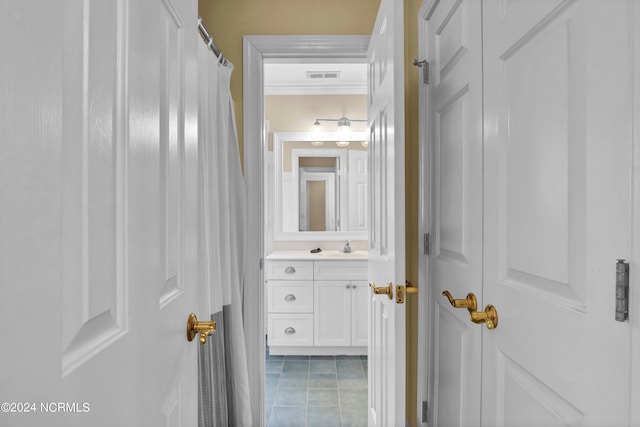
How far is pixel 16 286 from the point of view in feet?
1.09

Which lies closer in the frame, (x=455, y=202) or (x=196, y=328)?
(x=196, y=328)

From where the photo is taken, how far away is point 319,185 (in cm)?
380

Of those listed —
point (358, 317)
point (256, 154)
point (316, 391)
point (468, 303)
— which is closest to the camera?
point (468, 303)

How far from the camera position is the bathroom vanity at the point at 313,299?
3221 millimetres

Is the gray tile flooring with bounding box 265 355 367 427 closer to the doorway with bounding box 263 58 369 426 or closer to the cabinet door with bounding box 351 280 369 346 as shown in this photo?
the doorway with bounding box 263 58 369 426

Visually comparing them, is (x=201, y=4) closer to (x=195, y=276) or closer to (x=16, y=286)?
(x=195, y=276)

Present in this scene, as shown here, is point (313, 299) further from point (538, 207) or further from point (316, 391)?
point (538, 207)

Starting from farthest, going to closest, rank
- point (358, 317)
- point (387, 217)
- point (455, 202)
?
point (358, 317)
point (387, 217)
point (455, 202)

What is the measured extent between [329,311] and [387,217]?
2038 millimetres

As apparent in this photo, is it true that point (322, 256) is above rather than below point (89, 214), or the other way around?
below

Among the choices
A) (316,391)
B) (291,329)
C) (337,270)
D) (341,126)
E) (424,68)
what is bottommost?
(316,391)


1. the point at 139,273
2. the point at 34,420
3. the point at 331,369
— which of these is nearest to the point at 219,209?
the point at 139,273

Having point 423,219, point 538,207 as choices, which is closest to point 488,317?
point 538,207

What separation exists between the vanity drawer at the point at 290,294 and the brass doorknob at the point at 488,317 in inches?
91.7
